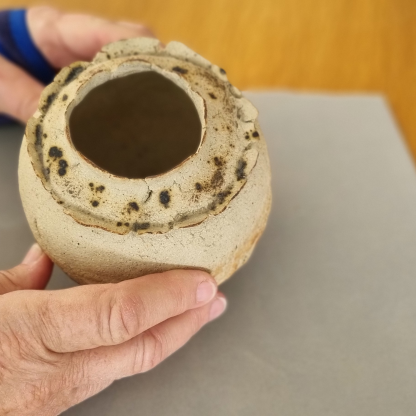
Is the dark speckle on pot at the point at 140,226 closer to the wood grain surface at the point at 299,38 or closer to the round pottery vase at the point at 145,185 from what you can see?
the round pottery vase at the point at 145,185

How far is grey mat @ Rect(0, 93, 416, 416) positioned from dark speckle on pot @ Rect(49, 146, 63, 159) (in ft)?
1.09

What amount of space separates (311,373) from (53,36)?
0.78m

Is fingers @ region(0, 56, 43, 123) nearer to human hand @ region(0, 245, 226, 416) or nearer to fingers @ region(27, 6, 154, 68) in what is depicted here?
fingers @ region(27, 6, 154, 68)

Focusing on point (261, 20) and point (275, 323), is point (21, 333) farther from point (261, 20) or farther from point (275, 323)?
point (261, 20)

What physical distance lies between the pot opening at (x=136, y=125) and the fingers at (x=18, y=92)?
0.71 ft

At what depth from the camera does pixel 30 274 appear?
0.59 metres

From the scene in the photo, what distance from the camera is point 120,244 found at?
46 cm

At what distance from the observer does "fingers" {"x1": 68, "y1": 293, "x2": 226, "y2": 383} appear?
0.53 meters

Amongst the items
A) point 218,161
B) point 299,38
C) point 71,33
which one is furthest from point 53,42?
point 299,38

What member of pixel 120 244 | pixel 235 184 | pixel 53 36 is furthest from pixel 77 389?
pixel 53 36

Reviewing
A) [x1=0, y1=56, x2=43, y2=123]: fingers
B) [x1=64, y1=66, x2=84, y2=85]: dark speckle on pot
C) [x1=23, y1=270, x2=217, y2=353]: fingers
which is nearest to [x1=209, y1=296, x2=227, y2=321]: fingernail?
[x1=23, y1=270, x2=217, y2=353]: fingers

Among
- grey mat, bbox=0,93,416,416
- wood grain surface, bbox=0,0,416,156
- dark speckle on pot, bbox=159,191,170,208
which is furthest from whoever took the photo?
wood grain surface, bbox=0,0,416,156

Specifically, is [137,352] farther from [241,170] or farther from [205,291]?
[241,170]

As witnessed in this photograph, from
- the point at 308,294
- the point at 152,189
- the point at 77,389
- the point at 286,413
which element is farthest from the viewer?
the point at 308,294
